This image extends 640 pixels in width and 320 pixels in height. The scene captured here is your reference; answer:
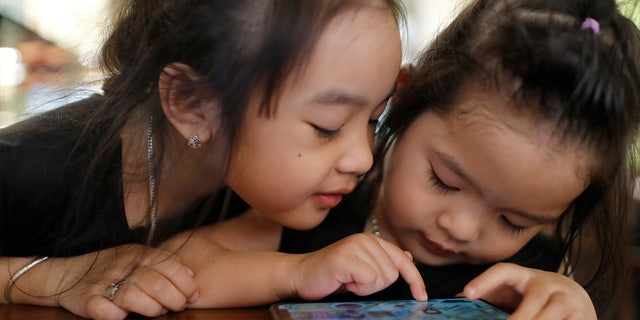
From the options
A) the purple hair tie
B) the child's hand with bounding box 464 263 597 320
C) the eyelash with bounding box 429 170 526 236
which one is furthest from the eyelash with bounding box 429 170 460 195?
the purple hair tie

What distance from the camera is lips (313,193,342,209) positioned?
772 mm

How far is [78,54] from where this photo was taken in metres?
0.88

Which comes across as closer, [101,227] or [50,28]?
[101,227]

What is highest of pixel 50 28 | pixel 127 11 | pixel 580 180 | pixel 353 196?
Answer: pixel 127 11

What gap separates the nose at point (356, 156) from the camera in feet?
2.40

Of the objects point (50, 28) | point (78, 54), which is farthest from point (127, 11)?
point (50, 28)

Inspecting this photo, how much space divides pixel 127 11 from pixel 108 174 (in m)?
0.20

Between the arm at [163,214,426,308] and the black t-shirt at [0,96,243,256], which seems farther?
the black t-shirt at [0,96,243,256]

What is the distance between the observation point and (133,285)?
668mm

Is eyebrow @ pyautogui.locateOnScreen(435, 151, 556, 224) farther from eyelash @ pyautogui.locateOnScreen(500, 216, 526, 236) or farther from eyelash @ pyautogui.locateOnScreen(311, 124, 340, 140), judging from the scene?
eyelash @ pyautogui.locateOnScreen(311, 124, 340, 140)

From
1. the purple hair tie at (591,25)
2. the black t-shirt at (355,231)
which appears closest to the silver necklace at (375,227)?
the black t-shirt at (355,231)

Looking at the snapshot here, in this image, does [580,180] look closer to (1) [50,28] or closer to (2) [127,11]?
(2) [127,11]

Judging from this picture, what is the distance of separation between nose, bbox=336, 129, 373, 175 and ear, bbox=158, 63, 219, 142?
0.48 feet

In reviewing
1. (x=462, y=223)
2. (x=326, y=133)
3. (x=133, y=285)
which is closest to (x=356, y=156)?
(x=326, y=133)
